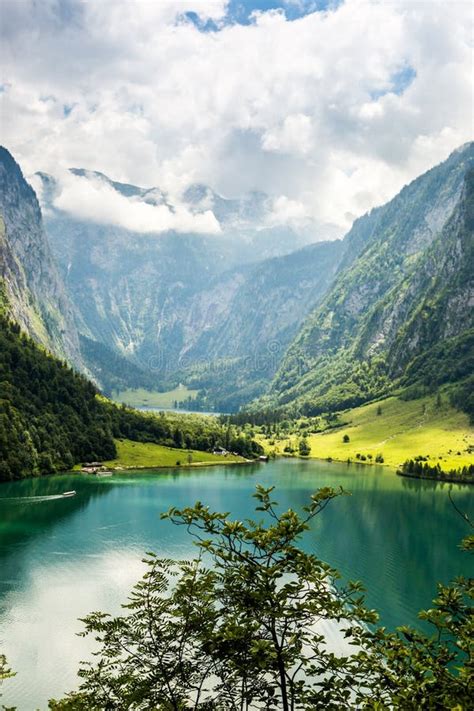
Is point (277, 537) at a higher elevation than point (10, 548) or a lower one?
higher

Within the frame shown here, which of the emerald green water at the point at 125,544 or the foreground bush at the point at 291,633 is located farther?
the emerald green water at the point at 125,544

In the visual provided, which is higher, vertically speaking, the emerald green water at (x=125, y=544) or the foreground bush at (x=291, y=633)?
the foreground bush at (x=291, y=633)

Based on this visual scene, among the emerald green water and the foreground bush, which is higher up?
the foreground bush

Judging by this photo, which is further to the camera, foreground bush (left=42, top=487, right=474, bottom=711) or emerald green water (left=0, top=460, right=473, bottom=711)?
emerald green water (left=0, top=460, right=473, bottom=711)

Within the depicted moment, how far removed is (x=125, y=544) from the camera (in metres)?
99.4

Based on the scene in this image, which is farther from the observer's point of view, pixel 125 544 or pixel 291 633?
pixel 125 544

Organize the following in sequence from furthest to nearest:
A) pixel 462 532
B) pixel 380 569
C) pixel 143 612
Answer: pixel 462 532, pixel 380 569, pixel 143 612

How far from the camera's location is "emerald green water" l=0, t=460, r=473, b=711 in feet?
194

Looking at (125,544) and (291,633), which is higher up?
(291,633)

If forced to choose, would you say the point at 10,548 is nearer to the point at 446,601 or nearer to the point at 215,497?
the point at 215,497

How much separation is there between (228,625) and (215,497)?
453 feet

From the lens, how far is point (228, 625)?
49.9ft

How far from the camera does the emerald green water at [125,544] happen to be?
2330 inches

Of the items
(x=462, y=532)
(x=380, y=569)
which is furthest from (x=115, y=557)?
(x=462, y=532)
